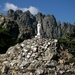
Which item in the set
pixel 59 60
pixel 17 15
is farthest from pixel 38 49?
pixel 17 15

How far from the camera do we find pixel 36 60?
64.6 feet

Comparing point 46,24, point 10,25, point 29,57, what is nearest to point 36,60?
point 29,57

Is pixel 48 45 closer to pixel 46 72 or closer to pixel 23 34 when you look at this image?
pixel 46 72

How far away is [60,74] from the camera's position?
18719 millimetres

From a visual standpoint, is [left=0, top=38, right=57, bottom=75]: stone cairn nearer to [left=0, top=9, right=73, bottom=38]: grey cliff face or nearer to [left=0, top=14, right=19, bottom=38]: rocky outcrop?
[left=0, top=14, right=19, bottom=38]: rocky outcrop

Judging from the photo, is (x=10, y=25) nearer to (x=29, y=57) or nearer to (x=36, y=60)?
(x=29, y=57)

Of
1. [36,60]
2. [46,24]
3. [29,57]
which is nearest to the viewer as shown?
[36,60]

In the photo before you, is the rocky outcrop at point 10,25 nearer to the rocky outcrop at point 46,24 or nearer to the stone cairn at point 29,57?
the stone cairn at point 29,57

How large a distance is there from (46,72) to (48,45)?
3511mm

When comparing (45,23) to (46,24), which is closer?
(46,24)

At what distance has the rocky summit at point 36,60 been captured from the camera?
1883cm

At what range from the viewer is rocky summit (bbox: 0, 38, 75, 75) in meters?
18.8

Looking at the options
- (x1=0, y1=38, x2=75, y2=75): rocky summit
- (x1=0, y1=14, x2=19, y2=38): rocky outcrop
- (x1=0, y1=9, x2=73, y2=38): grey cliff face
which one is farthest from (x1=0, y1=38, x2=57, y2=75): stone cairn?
(x1=0, y1=9, x2=73, y2=38): grey cliff face

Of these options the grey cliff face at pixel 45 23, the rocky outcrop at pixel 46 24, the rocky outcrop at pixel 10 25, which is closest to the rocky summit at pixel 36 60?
the rocky outcrop at pixel 10 25
